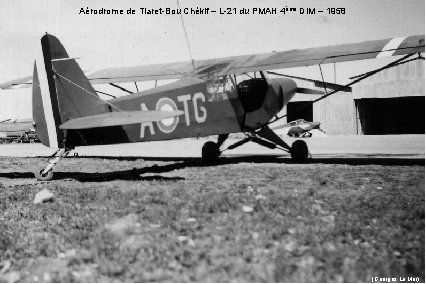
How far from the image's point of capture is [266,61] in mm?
9859

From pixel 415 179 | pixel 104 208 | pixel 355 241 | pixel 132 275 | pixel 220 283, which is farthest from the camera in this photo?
pixel 104 208

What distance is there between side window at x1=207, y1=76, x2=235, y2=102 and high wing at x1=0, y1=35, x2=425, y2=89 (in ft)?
0.67

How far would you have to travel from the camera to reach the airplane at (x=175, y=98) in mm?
7883

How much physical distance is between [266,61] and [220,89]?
136 cm

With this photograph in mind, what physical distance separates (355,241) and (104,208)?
3.13 m

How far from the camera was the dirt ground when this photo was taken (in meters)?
3.12

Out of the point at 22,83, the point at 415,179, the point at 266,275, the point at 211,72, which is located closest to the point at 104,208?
the point at 266,275

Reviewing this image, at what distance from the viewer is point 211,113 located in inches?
389

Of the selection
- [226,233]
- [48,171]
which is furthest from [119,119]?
[226,233]

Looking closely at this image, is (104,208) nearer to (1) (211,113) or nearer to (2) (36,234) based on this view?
(2) (36,234)

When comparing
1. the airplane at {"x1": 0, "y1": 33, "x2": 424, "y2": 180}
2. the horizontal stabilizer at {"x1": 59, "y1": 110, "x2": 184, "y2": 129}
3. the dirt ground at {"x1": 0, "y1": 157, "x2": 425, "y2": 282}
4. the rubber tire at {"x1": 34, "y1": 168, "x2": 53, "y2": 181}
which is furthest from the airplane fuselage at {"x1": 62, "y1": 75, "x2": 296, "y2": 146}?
the dirt ground at {"x1": 0, "y1": 157, "x2": 425, "y2": 282}

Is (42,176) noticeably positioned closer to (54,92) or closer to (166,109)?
(54,92)

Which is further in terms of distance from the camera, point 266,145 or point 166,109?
point 266,145

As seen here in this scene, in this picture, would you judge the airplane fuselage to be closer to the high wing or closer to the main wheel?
the high wing
